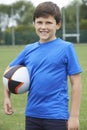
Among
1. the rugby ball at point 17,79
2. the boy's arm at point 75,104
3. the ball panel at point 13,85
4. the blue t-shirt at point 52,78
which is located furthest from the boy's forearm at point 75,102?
the ball panel at point 13,85

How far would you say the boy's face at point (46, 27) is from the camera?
4.07 metres

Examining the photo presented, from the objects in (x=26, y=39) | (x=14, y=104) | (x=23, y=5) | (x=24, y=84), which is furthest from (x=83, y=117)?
(x=23, y=5)

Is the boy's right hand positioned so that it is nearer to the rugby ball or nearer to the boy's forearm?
the rugby ball

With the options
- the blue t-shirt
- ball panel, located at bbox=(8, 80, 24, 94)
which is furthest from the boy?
ball panel, located at bbox=(8, 80, 24, 94)

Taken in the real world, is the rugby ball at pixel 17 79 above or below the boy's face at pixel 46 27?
below

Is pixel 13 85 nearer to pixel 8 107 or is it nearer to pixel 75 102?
pixel 8 107

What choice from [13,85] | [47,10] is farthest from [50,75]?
[47,10]

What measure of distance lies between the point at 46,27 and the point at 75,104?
76 centimetres

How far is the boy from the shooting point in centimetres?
402

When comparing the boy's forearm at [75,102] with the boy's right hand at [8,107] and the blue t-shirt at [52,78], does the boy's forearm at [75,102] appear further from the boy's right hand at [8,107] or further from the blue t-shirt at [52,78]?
the boy's right hand at [8,107]

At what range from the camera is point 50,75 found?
4.05 meters

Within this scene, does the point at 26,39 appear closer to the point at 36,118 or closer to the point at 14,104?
the point at 14,104

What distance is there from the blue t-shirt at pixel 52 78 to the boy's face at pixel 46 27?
0.07 metres

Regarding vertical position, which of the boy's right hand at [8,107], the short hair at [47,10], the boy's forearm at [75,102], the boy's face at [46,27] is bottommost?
the boy's right hand at [8,107]
